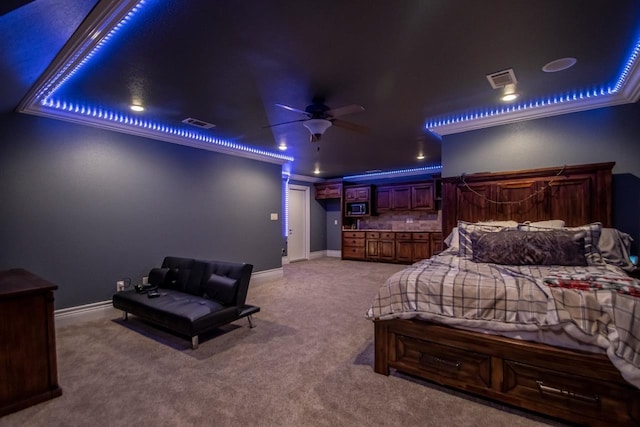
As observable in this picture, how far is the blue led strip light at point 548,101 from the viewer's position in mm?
2675

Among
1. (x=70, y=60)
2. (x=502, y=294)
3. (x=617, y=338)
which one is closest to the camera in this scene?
(x=617, y=338)

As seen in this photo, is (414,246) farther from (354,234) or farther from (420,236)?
(354,234)

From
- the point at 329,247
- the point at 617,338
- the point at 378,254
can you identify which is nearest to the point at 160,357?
the point at 617,338

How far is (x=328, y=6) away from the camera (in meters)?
1.82

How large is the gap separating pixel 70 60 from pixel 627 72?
15.4 ft

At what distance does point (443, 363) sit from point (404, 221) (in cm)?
623

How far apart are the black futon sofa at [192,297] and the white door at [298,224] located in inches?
177

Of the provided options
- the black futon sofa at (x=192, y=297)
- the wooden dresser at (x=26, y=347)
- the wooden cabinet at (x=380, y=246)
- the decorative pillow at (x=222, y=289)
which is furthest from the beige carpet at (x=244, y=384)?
the wooden cabinet at (x=380, y=246)

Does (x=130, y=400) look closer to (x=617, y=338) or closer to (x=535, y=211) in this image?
(x=617, y=338)

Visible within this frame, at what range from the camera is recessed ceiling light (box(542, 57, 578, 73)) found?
247 centimetres

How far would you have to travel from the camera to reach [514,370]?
1.91m

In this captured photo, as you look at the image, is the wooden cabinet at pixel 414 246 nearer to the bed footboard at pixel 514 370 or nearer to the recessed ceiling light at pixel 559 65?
the recessed ceiling light at pixel 559 65

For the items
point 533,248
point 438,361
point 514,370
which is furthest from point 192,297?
point 533,248

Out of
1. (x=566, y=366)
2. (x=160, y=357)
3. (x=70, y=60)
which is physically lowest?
(x=160, y=357)
